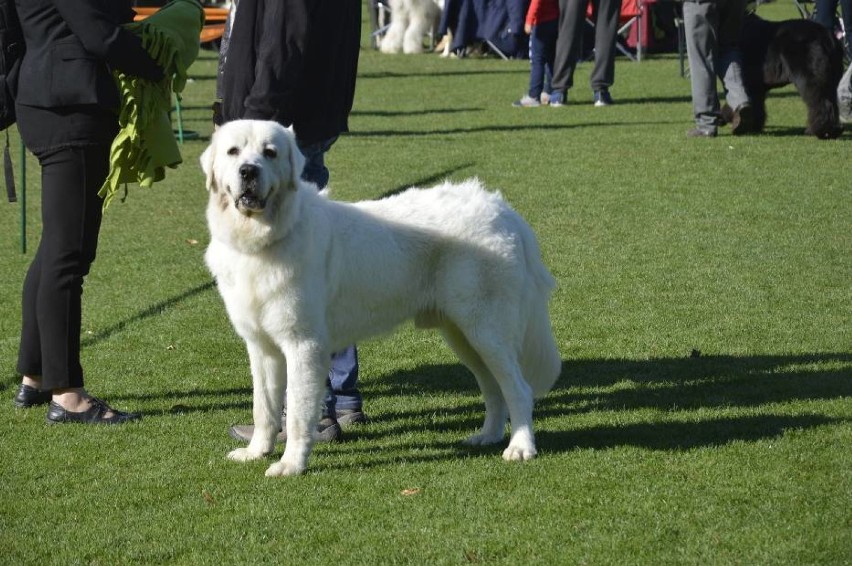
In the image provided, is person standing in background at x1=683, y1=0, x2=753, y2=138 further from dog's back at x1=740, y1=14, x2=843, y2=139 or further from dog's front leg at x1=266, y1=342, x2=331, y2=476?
dog's front leg at x1=266, y1=342, x2=331, y2=476

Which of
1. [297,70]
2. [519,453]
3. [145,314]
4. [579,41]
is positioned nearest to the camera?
[519,453]

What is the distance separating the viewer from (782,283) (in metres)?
8.24

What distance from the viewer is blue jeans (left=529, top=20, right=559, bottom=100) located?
1664 centimetres

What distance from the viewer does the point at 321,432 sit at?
5730 millimetres

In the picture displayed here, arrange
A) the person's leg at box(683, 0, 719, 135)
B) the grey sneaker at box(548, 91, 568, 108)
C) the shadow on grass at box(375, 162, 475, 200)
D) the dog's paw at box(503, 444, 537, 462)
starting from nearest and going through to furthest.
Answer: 1. the dog's paw at box(503, 444, 537, 462)
2. the shadow on grass at box(375, 162, 475, 200)
3. the person's leg at box(683, 0, 719, 135)
4. the grey sneaker at box(548, 91, 568, 108)

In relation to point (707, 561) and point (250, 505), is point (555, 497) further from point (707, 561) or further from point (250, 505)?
point (250, 505)

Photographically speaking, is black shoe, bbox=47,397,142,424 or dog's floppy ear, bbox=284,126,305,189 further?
black shoe, bbox=47,397,142,424

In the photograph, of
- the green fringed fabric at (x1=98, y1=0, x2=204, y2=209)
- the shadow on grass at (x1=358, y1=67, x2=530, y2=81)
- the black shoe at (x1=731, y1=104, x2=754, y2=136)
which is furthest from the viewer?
the shadow on grass at (x1=358, y1=67, x2=530, y2=81)

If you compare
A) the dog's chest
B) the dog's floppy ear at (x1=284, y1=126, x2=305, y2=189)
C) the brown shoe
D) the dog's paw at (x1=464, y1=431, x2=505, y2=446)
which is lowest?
the brown shoe

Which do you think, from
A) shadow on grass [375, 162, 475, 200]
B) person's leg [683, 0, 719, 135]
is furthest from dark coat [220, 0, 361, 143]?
person's leg [683, 0, 719, 135]

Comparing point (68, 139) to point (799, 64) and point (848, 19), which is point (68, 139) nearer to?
point (799, 64)

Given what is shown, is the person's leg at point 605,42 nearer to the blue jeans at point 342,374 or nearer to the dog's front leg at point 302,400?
the blue jeans at point 342,374

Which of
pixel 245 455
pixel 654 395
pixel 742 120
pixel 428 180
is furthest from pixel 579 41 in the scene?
pixel 245 455

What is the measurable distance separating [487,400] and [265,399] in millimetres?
1004
